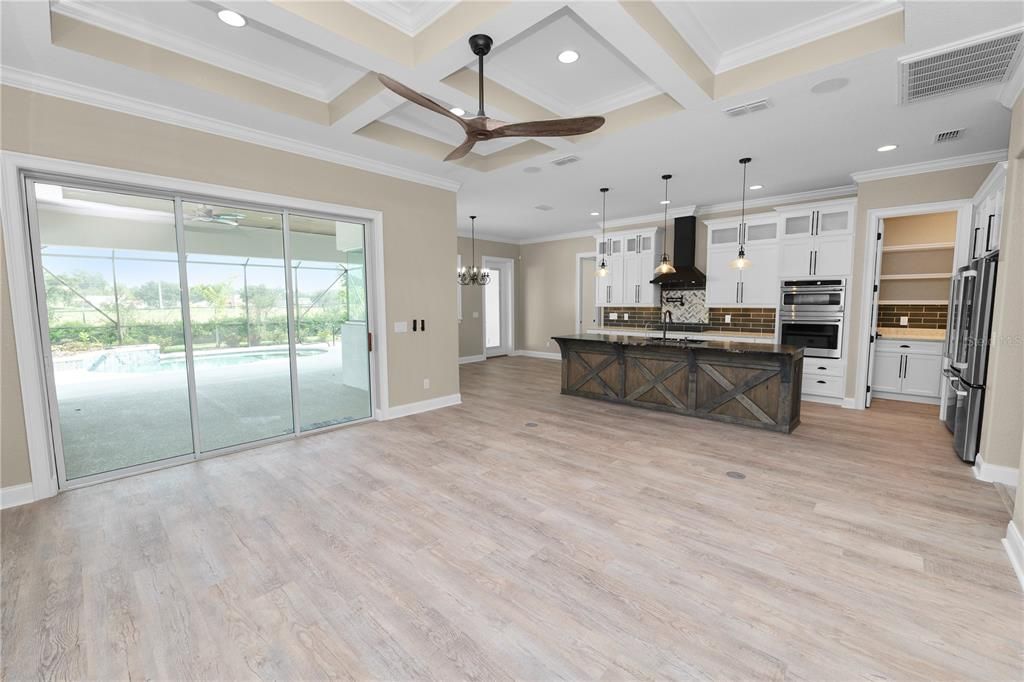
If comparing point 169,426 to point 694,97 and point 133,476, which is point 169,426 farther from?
point 694,97

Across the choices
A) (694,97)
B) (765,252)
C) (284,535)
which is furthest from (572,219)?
(284,535)

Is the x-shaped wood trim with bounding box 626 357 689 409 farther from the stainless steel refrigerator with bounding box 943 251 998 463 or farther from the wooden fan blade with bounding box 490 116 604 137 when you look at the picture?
the wooden fan blade with bounding box 490 116 604 137

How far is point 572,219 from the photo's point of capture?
816cm

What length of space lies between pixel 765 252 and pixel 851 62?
392cm

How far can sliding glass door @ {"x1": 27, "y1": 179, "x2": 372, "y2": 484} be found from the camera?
320 centimetres

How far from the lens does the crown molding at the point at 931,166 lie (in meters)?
4.52

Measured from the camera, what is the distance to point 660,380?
5301 millimetres

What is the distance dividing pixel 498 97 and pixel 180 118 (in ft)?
8.61

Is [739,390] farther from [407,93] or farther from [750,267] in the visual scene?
[407,93]

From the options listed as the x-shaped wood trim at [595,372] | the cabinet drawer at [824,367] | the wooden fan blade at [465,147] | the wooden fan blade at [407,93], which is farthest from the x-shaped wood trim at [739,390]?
the wooden fan blade at [407,93]

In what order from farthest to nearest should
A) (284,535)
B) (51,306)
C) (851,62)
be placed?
(51,306)
(851,62)
(284,535)

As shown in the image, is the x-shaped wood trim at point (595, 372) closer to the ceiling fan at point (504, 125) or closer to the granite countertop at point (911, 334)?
the ceiling fan at point (504, 125)

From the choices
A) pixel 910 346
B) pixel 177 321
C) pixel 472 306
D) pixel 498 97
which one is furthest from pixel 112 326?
pixel 910 346

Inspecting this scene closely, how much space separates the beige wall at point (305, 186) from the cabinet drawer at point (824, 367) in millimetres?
4965
